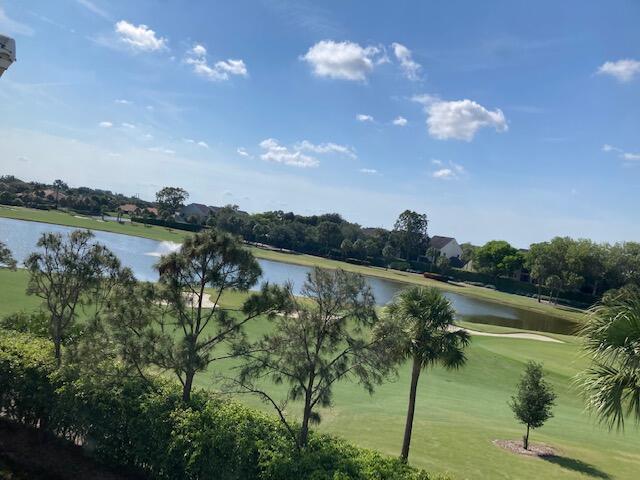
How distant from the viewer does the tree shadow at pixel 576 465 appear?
1626 cm

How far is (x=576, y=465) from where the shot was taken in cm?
1688

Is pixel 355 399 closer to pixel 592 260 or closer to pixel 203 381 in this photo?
pixel 203 381

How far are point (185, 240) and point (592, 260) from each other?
316 feet

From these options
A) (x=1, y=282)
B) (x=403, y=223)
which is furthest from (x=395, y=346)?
(x=403, y=223)

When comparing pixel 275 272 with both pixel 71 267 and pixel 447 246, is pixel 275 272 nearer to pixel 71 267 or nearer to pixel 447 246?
pixel 71 267

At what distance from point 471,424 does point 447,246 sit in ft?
460

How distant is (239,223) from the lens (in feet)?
392

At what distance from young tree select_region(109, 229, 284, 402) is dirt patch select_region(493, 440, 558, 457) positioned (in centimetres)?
1125

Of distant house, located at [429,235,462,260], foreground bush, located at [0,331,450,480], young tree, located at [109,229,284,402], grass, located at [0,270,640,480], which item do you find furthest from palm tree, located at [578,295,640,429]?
distant house, located at [429,235,462,260]

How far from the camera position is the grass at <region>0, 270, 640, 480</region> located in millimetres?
16094

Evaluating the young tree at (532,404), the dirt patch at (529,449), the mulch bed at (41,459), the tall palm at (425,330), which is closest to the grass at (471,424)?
the dirt patch at (529,449)

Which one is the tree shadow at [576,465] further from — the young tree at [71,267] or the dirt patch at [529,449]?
the young tree at [71,267]

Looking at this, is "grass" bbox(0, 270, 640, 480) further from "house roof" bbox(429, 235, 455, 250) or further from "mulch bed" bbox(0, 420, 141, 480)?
"house roof" bbox(429, 235, 455, 250)

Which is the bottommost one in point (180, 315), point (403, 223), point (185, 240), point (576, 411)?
point (576, 411)
